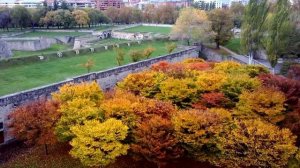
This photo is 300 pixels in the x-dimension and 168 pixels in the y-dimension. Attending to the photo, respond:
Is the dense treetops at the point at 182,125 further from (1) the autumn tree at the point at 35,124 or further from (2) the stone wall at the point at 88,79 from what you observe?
(2) the stone wall at the point at 88,79

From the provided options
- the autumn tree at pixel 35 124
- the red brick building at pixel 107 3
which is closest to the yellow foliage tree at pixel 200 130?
the autumn tree at pixel 35 124

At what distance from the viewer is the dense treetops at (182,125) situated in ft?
50.9

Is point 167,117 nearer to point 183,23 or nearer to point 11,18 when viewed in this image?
point 183,23

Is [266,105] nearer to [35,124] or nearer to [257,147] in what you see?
[257,147]

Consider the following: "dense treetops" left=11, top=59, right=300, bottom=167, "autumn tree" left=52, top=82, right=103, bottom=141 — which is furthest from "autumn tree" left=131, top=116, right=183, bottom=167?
"autumn tree" left=52, top=82, right=103, bottom=141

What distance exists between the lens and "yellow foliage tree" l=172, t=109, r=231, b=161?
16.2 metres

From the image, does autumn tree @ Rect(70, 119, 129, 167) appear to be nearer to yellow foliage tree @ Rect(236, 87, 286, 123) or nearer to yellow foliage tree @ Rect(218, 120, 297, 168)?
yellow foliage tree @ Rect(218, 120, 297, 168)

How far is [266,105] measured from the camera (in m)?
18.6

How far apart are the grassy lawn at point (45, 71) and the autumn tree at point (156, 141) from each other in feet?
46.8

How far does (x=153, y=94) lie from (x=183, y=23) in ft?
91.2

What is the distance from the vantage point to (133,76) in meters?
22.7

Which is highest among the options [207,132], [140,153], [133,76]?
[133,76]

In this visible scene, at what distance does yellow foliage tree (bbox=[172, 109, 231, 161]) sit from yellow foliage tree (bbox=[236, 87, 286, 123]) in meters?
2.77

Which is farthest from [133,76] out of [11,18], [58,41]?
[11,18]
